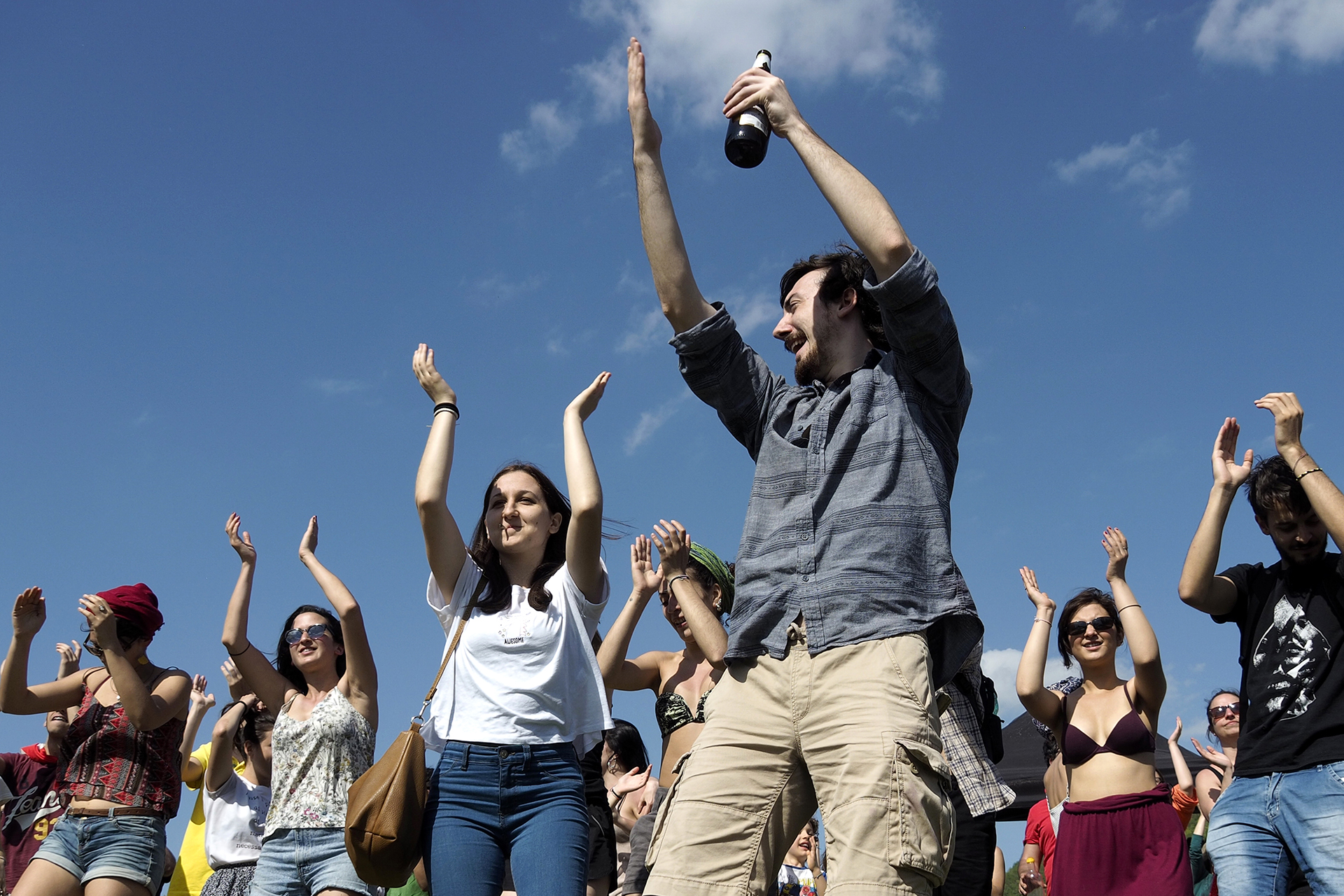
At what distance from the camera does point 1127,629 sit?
5375 mm

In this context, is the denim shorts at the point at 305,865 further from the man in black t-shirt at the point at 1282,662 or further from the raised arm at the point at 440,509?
the man in black t-shirt at the point at 1282,662

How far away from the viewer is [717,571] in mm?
5785

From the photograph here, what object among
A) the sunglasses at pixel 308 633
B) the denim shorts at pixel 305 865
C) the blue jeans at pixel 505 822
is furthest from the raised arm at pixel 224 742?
the blue jeans at pixel 505 822

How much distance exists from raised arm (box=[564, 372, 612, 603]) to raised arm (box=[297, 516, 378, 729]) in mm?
1251

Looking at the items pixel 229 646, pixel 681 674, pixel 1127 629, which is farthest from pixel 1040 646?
pixel 229 646

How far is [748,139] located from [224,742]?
16.5 ft

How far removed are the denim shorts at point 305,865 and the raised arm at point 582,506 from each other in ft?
4.94

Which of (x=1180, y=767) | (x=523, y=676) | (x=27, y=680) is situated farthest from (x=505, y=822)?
(x=1180, y=767)

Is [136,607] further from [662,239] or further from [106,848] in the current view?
[662,239]

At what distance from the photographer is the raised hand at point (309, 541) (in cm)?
538

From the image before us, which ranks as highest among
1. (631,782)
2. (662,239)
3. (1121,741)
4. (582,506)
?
(662,239)

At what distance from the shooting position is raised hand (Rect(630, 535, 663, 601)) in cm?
514

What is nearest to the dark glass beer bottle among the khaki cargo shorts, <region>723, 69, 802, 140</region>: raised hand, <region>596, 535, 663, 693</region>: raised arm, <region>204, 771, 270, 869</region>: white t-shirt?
<region>723, 69, 802, 140</region>: raised hand

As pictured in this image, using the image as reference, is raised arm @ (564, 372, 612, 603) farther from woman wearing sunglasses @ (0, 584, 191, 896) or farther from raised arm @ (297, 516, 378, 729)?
woman wearing sunglasses @ (0, 584, 191, 896)
